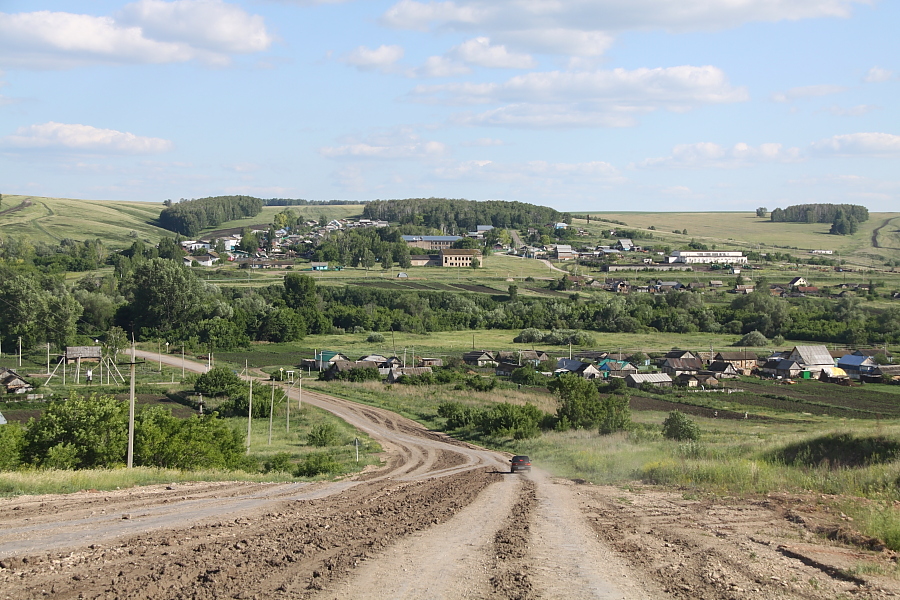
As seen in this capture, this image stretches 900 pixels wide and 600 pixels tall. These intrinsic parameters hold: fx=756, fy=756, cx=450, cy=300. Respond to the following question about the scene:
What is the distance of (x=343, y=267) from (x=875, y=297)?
91678 millimetres

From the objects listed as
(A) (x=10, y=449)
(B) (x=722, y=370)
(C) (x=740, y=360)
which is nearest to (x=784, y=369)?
(C) (x=740, y=360)

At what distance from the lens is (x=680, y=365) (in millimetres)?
71875

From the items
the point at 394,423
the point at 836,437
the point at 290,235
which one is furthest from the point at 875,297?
the point at 290,235

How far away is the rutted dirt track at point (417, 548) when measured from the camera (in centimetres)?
823

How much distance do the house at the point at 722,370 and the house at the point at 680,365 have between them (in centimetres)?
107

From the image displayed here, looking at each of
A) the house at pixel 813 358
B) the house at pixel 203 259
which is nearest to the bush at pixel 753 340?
the house at pixel 813 358

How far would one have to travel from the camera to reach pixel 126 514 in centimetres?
1221

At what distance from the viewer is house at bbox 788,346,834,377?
72000 mm

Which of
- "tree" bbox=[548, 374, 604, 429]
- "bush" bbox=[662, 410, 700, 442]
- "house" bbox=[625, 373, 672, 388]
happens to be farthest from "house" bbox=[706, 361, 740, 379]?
"bush" bbox=[662, 410, 700, 442]

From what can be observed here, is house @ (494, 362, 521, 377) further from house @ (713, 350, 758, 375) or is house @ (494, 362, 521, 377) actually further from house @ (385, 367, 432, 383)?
house @ (713, 350, 758, 375)

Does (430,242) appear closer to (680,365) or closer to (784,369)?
(680,365)

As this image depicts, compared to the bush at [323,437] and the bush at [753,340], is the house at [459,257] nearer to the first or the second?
the bush at [753,340]

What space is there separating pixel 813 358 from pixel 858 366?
3897 millimetres

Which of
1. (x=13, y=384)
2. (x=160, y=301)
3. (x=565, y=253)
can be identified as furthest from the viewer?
(x=565, y=253)
